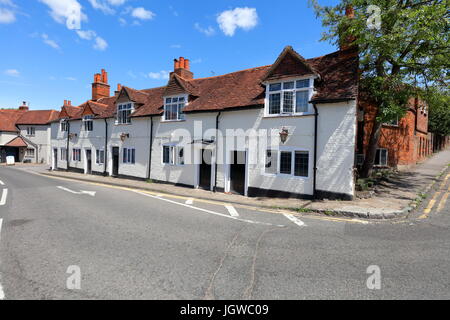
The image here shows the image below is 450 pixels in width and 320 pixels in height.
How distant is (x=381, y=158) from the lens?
18.6 m

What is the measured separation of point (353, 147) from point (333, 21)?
22.1 ft

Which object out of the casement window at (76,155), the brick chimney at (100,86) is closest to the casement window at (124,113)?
the brick chimney at (100,86)

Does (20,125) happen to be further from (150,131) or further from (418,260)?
(418,260)

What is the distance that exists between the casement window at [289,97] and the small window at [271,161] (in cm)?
210

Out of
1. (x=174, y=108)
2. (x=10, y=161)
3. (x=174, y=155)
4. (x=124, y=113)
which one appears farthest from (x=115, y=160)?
(x=10, y=161)

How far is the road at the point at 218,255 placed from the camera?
12.7ft

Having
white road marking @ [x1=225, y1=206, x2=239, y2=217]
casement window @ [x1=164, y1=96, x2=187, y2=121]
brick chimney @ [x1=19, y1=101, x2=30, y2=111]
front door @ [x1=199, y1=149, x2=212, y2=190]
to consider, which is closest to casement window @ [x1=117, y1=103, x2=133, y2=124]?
casement window @ [x1=164, y1=96, x2=187, y2=121]

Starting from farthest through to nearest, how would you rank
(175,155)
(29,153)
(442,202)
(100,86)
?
(29,153) < (100,86) < (175,155) < (442,202)

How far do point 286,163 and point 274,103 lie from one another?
10.9 ft

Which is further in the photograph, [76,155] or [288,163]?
[76,155]

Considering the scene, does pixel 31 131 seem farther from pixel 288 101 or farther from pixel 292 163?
pixel 292 163

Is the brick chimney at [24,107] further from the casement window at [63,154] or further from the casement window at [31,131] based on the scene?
the casement window at [63,154]

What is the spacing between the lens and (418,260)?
4.94m
